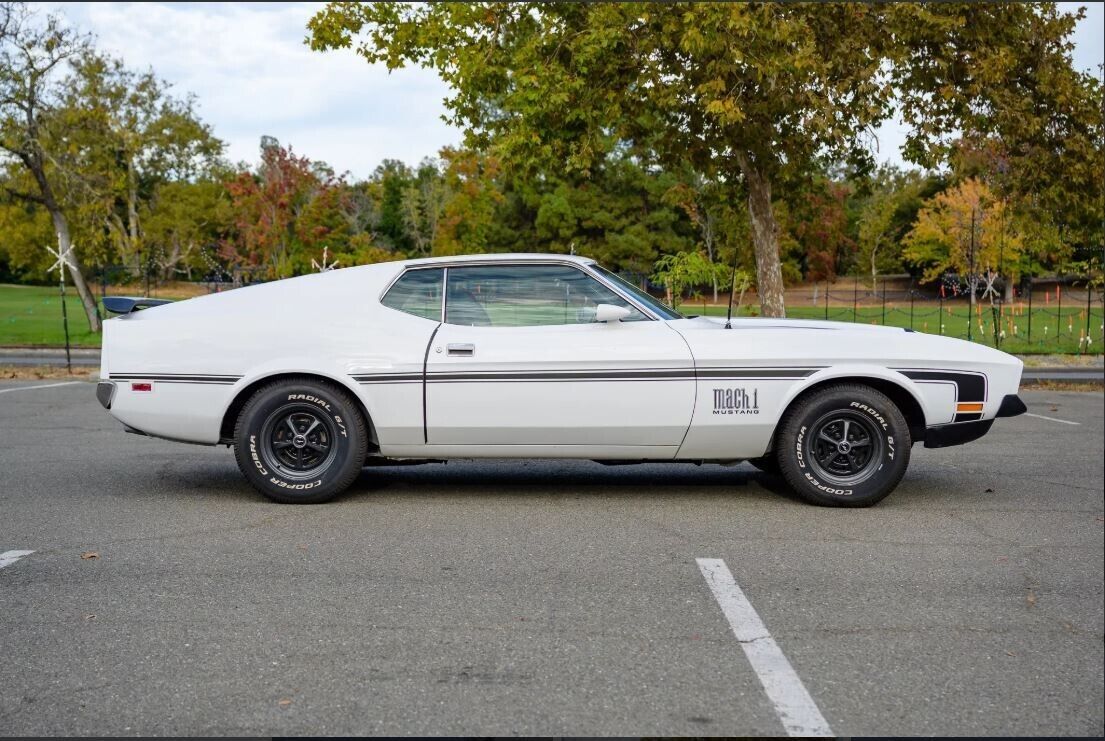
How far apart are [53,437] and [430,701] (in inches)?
279

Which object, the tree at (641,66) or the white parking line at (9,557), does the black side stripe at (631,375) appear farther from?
the tree at (641,66)

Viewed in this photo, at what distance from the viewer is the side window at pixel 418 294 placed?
6.27m

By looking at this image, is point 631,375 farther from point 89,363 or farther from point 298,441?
point 89,363

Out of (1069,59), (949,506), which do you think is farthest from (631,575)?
(1069,59)

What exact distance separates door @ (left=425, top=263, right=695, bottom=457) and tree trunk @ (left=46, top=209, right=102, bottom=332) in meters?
18.2

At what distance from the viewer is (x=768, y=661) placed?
356 centimetres

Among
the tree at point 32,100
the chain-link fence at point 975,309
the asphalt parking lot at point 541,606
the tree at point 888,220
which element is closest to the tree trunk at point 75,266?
the tree at point 32,100

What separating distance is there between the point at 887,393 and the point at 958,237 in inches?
2099

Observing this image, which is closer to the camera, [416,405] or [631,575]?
[631,575]

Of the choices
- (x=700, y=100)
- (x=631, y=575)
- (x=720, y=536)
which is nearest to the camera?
(x=631, y=575)

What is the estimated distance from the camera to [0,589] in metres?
4.44

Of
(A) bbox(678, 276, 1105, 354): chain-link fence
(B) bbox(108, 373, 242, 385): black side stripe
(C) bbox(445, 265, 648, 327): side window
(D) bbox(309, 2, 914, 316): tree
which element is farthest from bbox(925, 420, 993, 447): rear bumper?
(A) bbox(678, 276, 1105, 354): chain-link fence

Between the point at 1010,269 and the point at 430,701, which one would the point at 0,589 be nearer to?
the point at 430,701

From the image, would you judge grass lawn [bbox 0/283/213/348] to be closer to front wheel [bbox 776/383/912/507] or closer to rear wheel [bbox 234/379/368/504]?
rear wheel [bbox 234/379/368/504]
